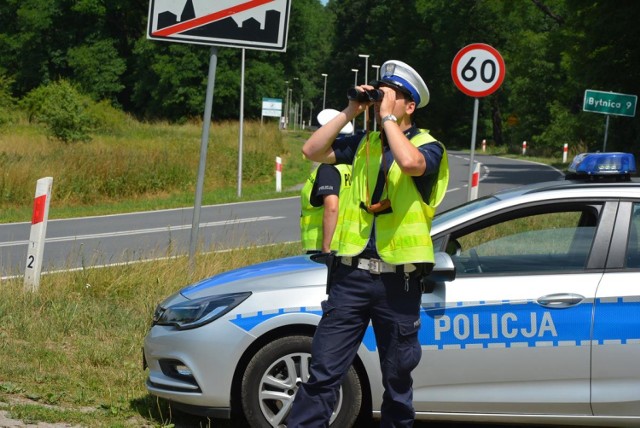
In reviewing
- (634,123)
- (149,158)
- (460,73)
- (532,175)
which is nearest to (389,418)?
(460,73)

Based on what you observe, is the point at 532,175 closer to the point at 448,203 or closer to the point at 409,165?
the point at 448,203

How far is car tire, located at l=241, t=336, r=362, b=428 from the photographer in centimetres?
502

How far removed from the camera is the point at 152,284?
8.49 metres

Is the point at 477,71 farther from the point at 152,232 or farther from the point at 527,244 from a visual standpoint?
the point at 152,232

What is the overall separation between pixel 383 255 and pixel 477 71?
7.86 meters

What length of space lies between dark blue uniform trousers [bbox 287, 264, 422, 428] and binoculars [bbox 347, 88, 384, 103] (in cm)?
69

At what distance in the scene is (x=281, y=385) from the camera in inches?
198

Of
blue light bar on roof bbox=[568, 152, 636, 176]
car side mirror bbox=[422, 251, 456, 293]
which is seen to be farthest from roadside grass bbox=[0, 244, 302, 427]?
blue light bar on roof bbox=[568, 152, 636, 176]

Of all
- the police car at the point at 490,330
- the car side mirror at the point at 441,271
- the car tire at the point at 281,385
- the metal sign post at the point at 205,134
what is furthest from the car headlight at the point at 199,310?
the metal sign post at the point at 205,134

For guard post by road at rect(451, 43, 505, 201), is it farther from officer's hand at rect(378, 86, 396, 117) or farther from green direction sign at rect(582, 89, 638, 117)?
green direction sign at rect(582, 89, 638, 117)

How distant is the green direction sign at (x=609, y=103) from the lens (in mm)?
18703

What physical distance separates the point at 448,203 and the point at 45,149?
10.9 metres

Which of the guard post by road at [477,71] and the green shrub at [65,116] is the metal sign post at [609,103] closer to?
the guard post by road at [477,71]

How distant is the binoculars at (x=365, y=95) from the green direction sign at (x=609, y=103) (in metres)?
15.4
